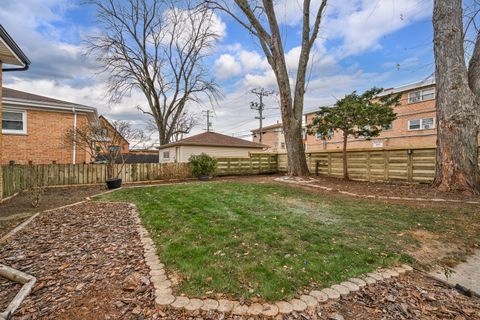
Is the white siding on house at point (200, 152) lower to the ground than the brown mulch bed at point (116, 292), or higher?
higher

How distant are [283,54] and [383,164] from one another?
21.0 feet

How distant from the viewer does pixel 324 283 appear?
2162 mm

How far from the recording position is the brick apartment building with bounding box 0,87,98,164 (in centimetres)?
986

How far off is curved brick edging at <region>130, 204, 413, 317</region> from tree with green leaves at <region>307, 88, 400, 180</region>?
7382 millimetres

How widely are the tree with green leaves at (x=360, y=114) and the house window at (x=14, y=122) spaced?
1335cm

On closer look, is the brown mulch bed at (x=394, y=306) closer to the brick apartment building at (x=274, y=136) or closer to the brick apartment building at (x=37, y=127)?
the brick apartment building at (x=37, y=127)

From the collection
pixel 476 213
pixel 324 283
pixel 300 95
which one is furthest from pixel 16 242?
pixel 300 95

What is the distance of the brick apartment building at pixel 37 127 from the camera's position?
9859 mm

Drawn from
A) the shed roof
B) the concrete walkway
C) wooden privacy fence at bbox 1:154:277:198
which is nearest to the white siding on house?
the shed roof

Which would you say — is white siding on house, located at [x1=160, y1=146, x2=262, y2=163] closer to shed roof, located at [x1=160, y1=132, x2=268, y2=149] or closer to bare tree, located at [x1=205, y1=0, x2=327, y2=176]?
shed roof, located at [x1=160, y1=132, x2=268, y2=149]

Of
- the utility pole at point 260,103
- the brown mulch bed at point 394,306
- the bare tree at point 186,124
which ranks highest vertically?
the utility pole at point 260,103

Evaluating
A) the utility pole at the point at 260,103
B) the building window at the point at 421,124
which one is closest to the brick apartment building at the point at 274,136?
the utility pole at the point at 260,103

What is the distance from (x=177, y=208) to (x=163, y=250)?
7.42ft

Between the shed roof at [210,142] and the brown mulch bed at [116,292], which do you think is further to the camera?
the shed roof at [210,142]
